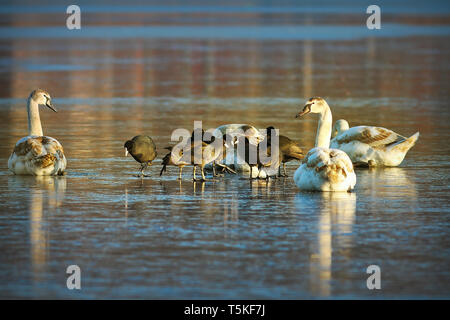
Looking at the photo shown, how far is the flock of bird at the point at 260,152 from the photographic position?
45.4ft

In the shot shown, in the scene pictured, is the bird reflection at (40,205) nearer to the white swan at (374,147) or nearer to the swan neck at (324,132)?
the swan neck at (324,132)

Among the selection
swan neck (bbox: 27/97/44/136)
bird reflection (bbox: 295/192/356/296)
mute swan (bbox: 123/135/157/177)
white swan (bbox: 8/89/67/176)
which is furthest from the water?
swan neck (bbox: 27/97/44/136)

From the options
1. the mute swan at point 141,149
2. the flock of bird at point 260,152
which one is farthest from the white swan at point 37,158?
the mute swan at point 141,149

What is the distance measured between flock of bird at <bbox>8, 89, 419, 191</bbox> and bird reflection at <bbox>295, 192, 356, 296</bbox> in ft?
1.17

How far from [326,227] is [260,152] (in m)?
3.64

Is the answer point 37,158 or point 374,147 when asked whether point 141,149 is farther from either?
point 374,147

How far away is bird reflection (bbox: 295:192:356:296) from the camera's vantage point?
9.37 m

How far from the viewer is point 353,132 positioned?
1650 cm

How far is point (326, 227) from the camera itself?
1152 centimetres

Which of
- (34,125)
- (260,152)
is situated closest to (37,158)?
(34,125)

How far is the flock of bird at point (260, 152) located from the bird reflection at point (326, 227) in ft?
1.17
